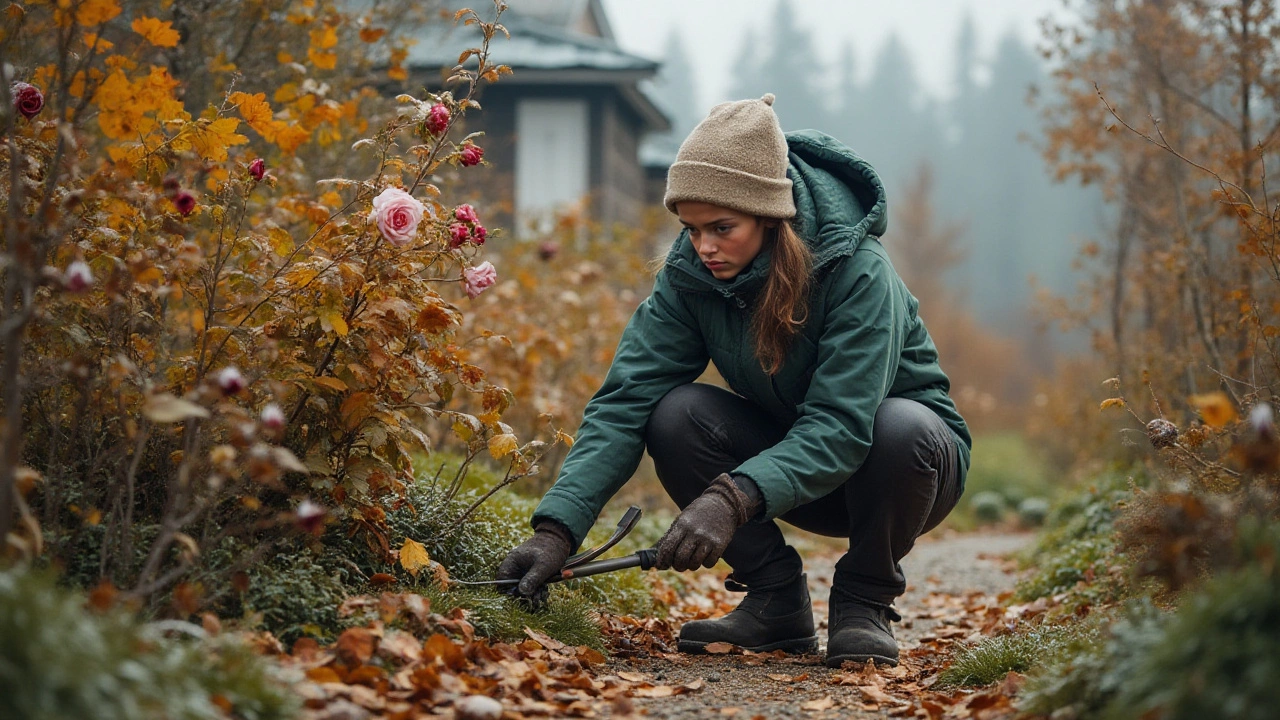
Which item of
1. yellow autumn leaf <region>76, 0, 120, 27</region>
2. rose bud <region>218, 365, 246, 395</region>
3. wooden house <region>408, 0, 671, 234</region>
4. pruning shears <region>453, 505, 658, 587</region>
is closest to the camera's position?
A: rose bud <region>218, 365, 246, 395</region>

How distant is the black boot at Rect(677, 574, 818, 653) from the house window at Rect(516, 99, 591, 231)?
38.9 feet

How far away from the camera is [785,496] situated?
2771mm

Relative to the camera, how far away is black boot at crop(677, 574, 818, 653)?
10.5 ft

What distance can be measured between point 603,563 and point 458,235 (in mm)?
917

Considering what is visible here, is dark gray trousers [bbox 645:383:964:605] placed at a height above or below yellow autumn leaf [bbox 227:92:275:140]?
below

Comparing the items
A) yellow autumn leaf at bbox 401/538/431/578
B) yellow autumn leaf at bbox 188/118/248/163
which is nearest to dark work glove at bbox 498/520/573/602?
yellow autumn leaf at bbox 401/538/431/578

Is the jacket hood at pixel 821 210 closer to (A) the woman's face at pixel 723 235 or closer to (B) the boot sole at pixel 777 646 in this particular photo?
(A) the woman's face at pixel 723 235

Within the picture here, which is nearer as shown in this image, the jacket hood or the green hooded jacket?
the green hooded jacket

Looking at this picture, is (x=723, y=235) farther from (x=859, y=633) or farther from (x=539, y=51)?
(x=539, y=51)

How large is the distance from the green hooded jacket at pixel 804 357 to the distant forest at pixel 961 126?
5158 centimetres

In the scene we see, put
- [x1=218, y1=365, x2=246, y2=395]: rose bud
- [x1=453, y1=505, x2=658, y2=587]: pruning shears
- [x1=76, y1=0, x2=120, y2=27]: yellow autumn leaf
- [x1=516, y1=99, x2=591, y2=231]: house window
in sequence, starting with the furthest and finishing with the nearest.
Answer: [x1=516, y1=99, x2=591, y2=231]: house window < [x1=453, y1=505, x2=658, y2=587]: pruning shears < [x1=76, y1=0, x2=120, y2=27]: yellow autumn leaf < [x1=218, y1=365, x2=246, y2=395]: rose bud

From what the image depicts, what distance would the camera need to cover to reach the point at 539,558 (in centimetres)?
288

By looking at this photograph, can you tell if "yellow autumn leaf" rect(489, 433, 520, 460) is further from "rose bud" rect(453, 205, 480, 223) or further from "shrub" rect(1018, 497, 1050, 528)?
"shrub" rect(1018, 497, 1050, 528)

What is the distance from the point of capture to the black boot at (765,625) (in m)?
3.19
